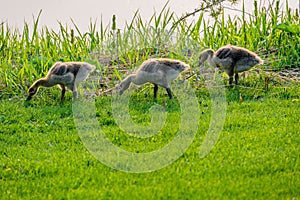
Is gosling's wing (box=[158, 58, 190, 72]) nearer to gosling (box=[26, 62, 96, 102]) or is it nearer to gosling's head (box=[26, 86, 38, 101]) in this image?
gosling (box=[26, 62, 96, 102])

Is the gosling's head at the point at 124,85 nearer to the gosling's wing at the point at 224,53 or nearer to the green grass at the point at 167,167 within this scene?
the green grass at the point at 167,167

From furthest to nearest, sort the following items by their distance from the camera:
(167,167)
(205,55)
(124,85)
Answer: (205,55) → (124,85) → (167,167)

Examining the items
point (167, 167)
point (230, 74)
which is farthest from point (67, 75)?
point (167, 167)

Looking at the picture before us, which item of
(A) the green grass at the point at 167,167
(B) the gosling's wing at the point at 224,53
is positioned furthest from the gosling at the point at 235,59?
(A) the green grass at the point at 167,167

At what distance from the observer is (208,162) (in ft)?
17.5

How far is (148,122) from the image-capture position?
22.3ft

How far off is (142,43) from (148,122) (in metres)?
2.96

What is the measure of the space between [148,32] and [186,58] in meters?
0.92

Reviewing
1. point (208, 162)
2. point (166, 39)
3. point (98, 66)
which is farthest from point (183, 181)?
point (166, 39)

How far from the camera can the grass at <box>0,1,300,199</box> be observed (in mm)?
4883

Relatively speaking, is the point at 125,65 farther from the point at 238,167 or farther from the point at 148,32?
the point at 238,167

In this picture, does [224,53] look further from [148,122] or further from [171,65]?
[148,122]

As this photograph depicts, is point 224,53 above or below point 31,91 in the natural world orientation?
above

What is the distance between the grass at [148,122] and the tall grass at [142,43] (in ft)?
0.07
